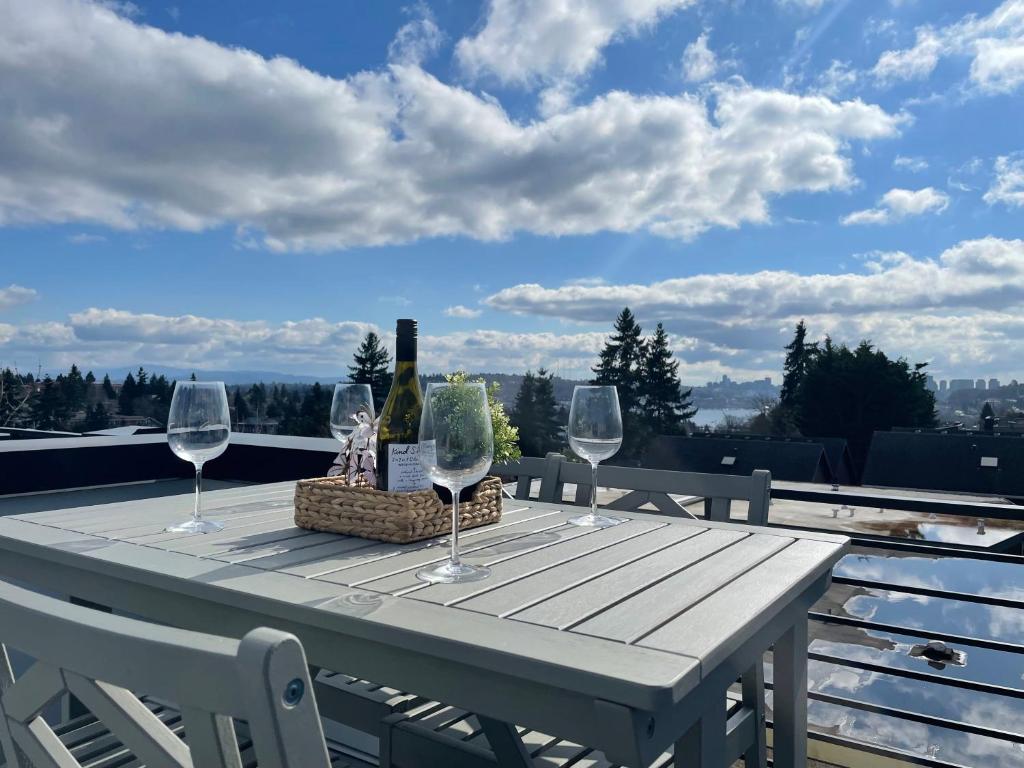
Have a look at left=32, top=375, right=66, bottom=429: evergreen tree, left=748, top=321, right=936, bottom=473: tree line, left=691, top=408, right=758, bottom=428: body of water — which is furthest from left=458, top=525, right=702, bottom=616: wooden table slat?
left=691, top=408, right=758, bottom=428: body of water

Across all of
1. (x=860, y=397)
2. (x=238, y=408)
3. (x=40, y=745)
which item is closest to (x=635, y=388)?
(x=860, y=397)

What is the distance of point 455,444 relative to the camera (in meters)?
1.16

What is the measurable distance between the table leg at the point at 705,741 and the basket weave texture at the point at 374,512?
0.66 metres

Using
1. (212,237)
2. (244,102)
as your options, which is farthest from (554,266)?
(244,102)

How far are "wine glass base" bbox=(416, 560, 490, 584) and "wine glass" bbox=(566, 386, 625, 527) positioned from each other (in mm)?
544

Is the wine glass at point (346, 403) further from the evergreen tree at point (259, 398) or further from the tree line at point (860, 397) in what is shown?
the tree line at point (860, 397)

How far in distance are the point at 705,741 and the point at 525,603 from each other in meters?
0.29

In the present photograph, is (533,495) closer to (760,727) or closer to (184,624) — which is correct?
(760,727)

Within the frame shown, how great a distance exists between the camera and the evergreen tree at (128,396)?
46.2 ft

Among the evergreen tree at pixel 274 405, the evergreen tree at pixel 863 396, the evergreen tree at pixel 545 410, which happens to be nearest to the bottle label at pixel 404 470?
the evergreen tree at pixel 274 405

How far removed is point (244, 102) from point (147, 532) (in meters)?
12.8

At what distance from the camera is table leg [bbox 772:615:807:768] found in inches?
54.0

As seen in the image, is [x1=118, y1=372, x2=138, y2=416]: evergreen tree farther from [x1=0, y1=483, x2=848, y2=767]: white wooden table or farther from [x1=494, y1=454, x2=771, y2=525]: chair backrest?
[x1=0, y1=483, x2=848, y2=767]: white wooden table

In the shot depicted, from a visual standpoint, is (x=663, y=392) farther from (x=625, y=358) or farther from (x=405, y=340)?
(x=405, y=340)
